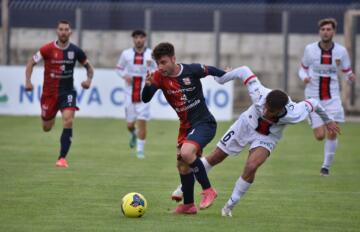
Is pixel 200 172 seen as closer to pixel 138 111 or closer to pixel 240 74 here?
pixel 240 74

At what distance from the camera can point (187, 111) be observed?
32.5 feet

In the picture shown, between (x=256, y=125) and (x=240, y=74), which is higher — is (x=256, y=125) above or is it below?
below

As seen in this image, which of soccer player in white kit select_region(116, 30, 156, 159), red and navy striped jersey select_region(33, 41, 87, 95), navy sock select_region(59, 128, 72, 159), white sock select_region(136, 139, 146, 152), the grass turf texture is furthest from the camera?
soccer player in white kit select_region(116, 30, 156, 159)

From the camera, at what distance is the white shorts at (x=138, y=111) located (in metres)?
16.2

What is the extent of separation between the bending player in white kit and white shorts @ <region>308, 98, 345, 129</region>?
356cm

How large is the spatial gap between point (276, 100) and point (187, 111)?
3.81ft

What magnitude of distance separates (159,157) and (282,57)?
993 centimetres

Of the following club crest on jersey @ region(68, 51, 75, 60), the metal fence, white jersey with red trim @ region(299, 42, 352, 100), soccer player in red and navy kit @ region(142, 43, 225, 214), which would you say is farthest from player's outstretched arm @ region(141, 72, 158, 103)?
the metal fence

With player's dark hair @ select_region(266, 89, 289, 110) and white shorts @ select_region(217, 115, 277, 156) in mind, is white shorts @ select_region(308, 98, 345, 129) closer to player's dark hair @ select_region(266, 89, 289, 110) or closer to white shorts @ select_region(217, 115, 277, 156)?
white shorts @ select_region(217, 115, 277, 156)

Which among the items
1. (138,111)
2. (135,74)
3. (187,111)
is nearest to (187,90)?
(187,111)

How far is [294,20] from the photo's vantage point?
81.3 ft

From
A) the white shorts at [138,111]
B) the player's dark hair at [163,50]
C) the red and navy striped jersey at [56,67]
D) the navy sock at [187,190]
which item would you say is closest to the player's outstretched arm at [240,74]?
the player's dark hair at [163,50]

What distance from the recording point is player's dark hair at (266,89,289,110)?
30.2 feet

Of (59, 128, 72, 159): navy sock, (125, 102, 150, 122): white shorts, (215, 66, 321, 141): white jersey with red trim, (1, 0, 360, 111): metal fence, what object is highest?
(1, 0, 360, 111): metal fence
